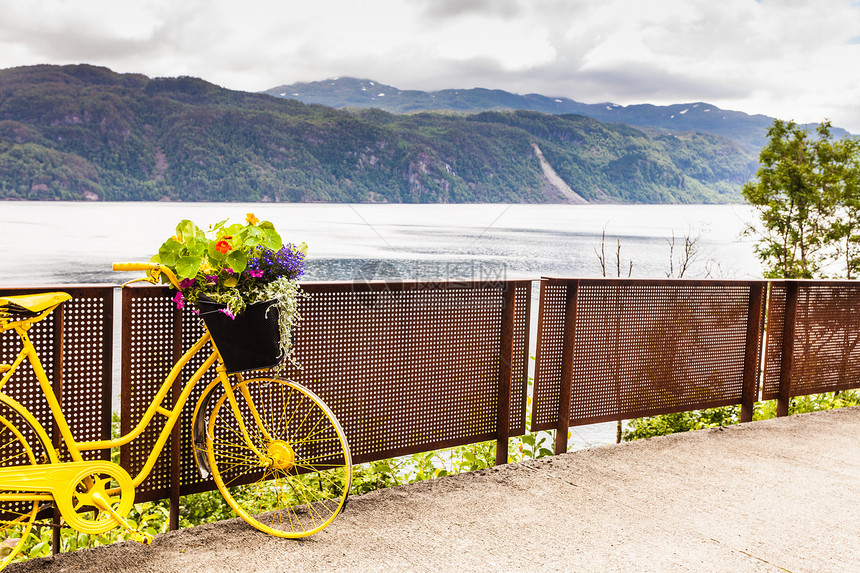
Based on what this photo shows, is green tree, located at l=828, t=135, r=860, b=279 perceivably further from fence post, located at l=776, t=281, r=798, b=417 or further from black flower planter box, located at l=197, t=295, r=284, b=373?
black flower planter box, located at l=197, t=295, r=284, b=373

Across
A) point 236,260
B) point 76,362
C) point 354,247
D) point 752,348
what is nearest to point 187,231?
point 236,260

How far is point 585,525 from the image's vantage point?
3500 millimetres

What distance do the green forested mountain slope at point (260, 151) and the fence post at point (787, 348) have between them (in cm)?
9351

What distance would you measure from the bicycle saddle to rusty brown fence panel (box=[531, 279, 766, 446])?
2715 millimetres

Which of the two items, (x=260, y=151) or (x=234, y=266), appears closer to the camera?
(x=234, y=266)

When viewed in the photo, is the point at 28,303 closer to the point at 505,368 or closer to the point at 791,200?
the point at 505,368

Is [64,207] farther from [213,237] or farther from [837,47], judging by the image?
[213,237]

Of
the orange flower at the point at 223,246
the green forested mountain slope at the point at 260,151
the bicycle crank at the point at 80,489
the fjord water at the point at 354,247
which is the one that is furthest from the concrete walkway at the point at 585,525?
the green forested mountain slope at the point at 260,151

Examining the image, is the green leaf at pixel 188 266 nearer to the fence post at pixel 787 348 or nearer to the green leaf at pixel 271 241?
the green leaf at pixel 271 241

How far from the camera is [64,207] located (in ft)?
465

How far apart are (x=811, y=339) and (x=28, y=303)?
225 inches

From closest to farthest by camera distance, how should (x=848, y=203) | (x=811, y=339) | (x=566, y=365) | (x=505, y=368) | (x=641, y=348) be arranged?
(x=505, y=368) < (x=566, y=365) < (x=641, y=348) < (x=811, y=339) < (x=848, y=203)

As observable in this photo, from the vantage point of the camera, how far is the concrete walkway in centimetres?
306

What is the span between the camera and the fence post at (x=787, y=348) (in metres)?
5.68
